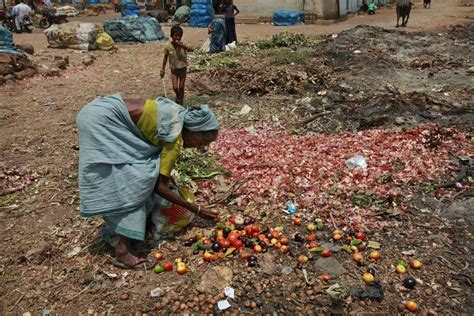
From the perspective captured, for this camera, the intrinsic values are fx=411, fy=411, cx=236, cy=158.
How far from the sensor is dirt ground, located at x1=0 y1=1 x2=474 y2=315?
3281 mm

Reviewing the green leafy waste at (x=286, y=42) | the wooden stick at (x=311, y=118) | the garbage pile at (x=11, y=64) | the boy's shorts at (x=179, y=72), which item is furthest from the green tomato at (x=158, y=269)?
the green leafy waste at (x=286, y=42)

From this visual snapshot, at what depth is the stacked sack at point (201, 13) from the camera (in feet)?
70.8

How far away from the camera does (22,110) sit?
839cm

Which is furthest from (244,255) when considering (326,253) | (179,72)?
(179,72)

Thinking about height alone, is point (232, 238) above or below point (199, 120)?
below

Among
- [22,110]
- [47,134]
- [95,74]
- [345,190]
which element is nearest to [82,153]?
[345,190]

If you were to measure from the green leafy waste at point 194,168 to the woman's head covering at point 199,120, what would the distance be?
5.01ft

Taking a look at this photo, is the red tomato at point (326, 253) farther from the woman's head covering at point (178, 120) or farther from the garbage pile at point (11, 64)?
the garbage pile at point (11, 64)

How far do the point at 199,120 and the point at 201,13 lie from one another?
19754mm

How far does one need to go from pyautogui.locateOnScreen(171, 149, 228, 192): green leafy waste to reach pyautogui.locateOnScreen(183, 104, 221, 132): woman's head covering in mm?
1528

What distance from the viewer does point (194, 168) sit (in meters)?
5.14

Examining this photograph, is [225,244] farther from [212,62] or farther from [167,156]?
[212,62]

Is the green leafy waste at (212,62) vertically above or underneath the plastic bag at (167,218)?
above

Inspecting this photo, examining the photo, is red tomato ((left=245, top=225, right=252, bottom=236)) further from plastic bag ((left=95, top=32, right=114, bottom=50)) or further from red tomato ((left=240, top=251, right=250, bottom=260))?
plastic bag ((left=95, top=32, right=114, bottom=50))
